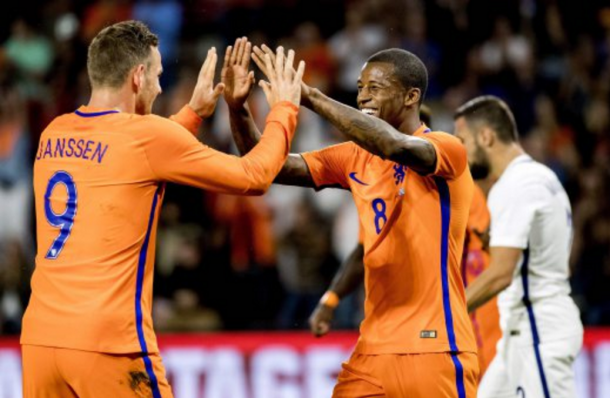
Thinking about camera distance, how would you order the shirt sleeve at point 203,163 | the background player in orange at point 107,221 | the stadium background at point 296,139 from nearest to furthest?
the background player in orange at point 107,221, the shirt sleeve at point 203,163, the stadium background at point 296,139

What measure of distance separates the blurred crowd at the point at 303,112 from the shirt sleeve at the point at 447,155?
5424 millimetres

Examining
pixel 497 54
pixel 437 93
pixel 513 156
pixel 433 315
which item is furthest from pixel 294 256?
pixel 433 315

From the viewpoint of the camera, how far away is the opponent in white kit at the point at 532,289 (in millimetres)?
6543

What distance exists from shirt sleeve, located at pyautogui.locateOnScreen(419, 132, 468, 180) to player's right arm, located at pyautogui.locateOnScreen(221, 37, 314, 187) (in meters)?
0.75

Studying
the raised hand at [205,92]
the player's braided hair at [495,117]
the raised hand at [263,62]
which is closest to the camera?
the raised hand at [263,62]

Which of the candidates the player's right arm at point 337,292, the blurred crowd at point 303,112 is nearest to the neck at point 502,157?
the player's right arm at point 337,292

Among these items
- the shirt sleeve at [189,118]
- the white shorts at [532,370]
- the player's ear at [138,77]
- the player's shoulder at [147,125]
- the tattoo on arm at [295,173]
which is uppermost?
the player's ear at [138,77]

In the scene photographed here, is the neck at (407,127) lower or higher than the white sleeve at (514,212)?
higher

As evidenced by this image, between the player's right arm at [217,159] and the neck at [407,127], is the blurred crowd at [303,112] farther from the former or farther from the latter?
the player's right arm at [217,159]

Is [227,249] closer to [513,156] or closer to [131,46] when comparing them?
[513,156]

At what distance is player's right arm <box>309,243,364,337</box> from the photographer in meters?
7.03

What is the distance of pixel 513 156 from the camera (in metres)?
7.05

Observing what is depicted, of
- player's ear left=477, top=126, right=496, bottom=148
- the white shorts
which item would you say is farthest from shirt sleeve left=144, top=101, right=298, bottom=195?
player's ear left=477, top=126, right=496, bottom=148

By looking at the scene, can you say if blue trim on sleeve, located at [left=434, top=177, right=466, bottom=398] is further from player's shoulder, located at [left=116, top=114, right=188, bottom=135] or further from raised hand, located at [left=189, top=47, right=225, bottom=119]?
player's shoulder, located at [left=116, top=114, right=188, bottom=135]
